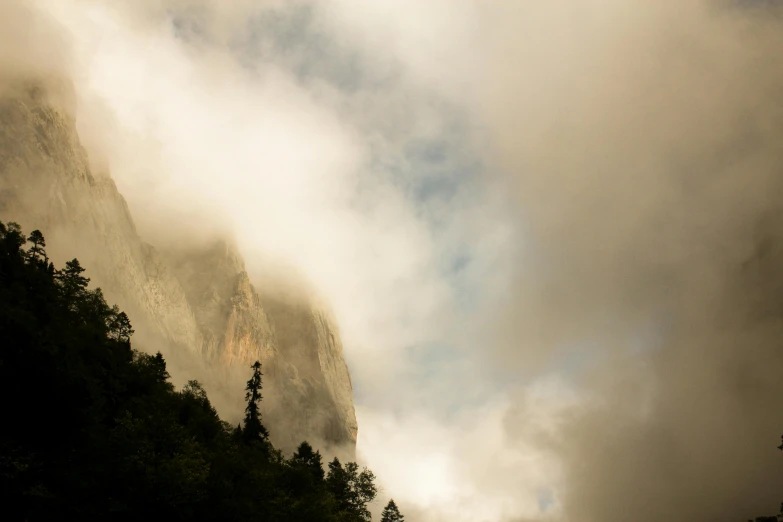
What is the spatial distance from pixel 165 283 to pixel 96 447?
113 meters

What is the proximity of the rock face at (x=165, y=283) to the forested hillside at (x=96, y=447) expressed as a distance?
42049 mm

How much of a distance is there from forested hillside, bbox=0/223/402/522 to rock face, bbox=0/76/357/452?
42.0m

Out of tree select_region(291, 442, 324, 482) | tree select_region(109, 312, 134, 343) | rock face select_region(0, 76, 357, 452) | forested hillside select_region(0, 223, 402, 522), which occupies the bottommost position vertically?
forested hillside select_region(0, 223, 402, 522)

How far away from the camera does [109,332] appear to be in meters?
83.7

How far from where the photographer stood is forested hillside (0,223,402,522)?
3684 centimetres

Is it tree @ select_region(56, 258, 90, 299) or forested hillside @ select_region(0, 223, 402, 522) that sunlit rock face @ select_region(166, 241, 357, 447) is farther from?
forested hillside @ select_region(0, 223, 402, 522)

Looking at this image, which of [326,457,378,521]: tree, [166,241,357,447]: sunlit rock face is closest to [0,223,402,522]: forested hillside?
[326,457,378,521]: tree

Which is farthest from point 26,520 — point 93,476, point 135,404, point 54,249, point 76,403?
point 54,249

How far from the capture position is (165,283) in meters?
147

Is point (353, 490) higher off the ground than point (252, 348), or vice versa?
point (252, 348)

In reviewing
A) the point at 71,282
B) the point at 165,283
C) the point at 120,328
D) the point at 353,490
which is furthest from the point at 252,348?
the point at 353,490

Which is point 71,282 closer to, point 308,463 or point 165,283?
point 308,463

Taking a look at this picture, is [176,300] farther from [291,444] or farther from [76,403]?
[76,403]

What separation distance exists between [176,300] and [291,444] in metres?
48.3
